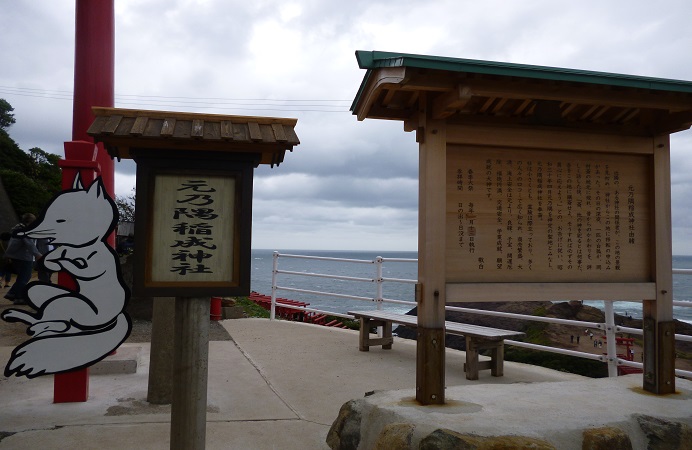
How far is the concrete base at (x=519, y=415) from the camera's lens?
305 cm

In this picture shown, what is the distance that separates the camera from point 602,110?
383 cm

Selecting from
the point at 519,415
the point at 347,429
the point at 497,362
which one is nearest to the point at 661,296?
the point at 519,415

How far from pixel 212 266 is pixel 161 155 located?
0.62 m

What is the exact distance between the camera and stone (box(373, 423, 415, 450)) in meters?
3.01

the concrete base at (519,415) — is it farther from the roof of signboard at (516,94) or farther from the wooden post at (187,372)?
the roof of signboard at (516,94)

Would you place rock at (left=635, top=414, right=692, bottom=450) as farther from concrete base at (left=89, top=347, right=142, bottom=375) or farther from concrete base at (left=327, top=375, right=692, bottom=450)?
concrete base at (left=89, top=347, right=142, bottom=375)

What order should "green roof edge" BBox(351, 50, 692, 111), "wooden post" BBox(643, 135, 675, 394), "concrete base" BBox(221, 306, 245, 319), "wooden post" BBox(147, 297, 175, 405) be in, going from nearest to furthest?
"green roof edge" BBox(351, 50, 692, 111), "wooden post" BBox(643, 135, 675, 394), "wooden post" BBox(147, 297, 175, 405), "concrete base" BBox(221, 306, 245, 319)

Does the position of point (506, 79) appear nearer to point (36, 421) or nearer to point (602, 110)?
point (602, 110)

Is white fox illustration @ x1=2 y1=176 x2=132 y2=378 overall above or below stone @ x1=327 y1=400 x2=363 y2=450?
above

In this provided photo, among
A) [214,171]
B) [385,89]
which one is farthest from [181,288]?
[385,89]

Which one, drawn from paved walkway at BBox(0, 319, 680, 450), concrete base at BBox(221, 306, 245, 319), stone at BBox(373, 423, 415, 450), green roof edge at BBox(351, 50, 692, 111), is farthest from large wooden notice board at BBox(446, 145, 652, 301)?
concrete base at BBox(221, 306, 245, 319)

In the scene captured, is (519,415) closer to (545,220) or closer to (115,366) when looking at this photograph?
(545,220)

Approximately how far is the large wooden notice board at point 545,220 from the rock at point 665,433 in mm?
880

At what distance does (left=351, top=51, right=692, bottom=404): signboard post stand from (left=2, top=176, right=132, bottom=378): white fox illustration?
1943 millimetres
